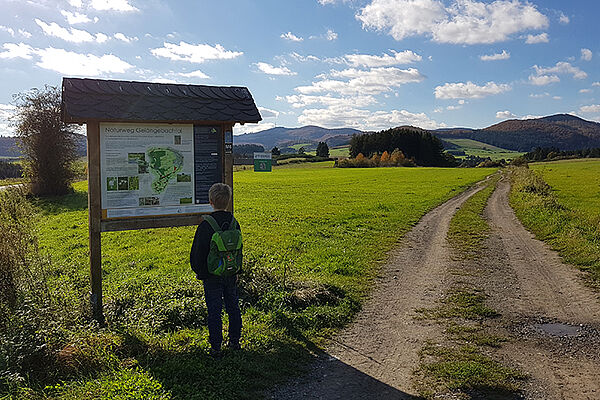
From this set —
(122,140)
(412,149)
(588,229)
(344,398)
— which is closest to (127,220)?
(122,140)

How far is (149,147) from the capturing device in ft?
Result: 25.4

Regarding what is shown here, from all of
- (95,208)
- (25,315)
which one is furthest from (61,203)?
(25,315)

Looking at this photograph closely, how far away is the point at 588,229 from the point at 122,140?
1762 centimetres

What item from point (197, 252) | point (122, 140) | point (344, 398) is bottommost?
point (344, 398)

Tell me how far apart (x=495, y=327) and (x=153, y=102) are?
7.02 metres

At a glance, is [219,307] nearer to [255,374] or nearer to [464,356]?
[255,374]

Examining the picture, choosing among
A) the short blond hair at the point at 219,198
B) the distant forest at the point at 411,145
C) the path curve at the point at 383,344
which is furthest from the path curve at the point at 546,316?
the distant forest at the point at 411,145

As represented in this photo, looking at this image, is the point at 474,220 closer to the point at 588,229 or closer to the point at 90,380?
the point at 588,229

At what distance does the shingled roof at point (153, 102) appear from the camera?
7.16 m

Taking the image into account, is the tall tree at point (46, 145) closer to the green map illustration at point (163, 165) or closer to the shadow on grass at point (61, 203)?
the shadow on grass at point (61, 203)

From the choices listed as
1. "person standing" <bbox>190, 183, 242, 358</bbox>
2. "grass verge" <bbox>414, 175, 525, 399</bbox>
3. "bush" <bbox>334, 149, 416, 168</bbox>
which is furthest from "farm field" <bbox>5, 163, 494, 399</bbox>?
"bush" <bbox>334, 149, 416, 168</bbox>

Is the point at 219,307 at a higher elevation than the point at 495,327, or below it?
higher

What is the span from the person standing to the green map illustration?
1859 millimetres

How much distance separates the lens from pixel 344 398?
5.42 meters
